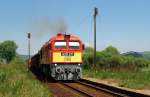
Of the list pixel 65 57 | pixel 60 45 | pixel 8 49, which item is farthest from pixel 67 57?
pixel 8 49

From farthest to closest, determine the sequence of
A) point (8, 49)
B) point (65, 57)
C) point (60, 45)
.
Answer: point (8, 49) → point (60, 45) → point (65, 57)

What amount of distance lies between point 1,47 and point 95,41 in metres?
126

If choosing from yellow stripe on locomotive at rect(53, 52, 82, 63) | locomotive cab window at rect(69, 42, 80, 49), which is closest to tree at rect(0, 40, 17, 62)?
locomotive cab window at rect(69, 42, 80, 49)

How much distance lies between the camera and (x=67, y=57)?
102 ft

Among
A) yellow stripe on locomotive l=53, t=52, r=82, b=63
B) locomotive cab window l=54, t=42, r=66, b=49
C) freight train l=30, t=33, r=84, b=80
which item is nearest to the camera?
freight train l=30, t=33, r=84, b=80

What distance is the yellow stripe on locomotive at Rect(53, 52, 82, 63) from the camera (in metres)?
31.1

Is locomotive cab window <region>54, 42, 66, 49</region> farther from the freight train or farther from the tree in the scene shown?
the tree

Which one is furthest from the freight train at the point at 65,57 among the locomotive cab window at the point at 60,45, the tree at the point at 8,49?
the tree at the point at 8,49

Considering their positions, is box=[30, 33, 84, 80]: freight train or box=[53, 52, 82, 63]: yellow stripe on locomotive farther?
box=[53, 52, 82, 63]: yellow stripe on locomotive

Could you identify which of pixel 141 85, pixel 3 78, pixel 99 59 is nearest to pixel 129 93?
pixel 141 85

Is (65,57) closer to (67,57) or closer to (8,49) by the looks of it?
(67,57)

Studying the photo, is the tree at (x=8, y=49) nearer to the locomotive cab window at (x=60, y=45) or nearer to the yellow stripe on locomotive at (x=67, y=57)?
the locomotive cab window at (x=60, y=45)

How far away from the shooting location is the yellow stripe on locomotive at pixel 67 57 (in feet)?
102

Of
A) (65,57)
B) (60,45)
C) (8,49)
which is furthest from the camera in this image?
(8,49)
